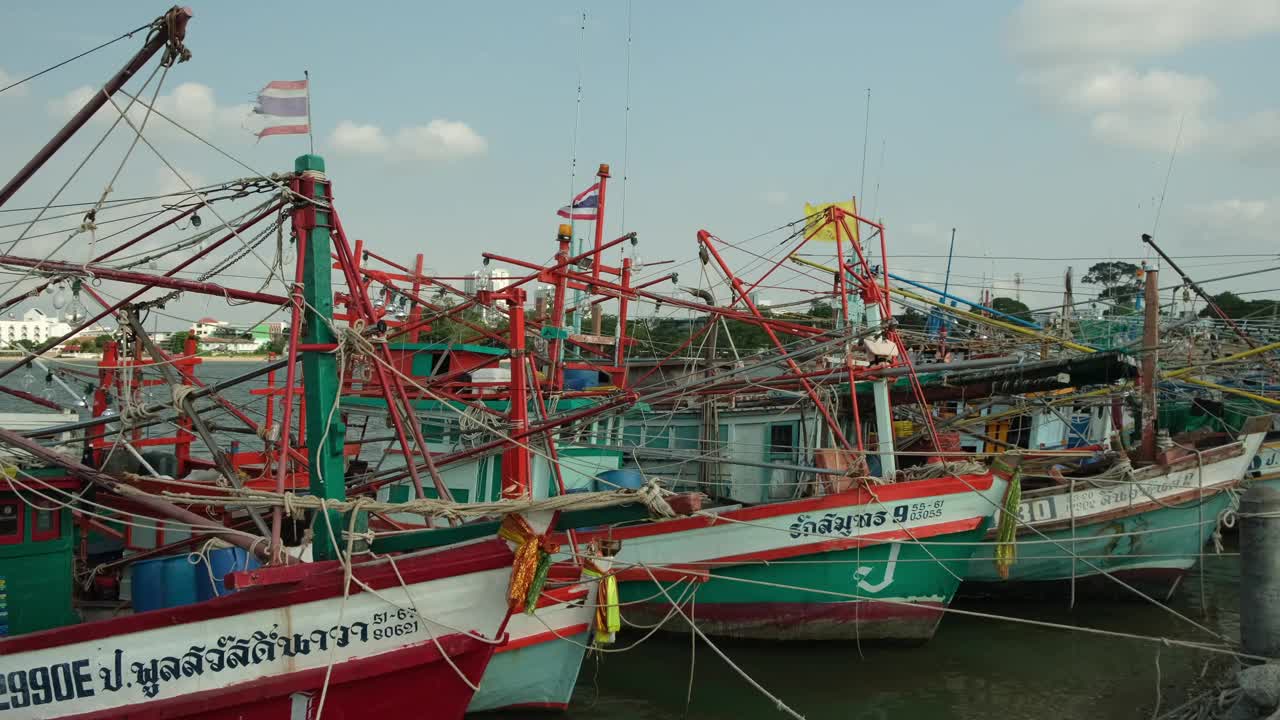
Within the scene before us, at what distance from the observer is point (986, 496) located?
39.9 feet

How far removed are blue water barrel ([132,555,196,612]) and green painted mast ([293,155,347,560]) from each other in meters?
1.22

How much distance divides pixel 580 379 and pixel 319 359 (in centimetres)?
848

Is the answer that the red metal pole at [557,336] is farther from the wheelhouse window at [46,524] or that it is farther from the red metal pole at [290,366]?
the wheelhouse window at [46,524]

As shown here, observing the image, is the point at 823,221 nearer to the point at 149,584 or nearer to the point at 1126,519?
the point at 1126,519

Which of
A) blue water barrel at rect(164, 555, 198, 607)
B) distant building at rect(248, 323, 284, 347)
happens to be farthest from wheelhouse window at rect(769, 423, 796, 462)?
blue water barrel at rect(164, 555, 198, 607)

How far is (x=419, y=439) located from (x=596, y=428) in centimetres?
675

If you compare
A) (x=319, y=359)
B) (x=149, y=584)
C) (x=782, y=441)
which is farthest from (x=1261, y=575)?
(x=149, y=584)

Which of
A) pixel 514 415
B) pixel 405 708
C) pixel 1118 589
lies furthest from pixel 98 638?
pixel 1118 589

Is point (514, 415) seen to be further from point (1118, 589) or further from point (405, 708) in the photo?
point (1118, 589)

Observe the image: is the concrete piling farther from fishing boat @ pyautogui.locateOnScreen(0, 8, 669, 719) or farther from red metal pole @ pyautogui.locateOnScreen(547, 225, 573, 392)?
red metal pole @ pyautogui.locateOnScreen(547, 225, 573, 392)

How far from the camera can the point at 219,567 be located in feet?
27.1

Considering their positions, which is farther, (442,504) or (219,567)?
(219,567)

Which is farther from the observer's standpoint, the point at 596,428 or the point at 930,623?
the point at 596,428

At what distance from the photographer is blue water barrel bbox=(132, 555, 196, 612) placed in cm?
795
